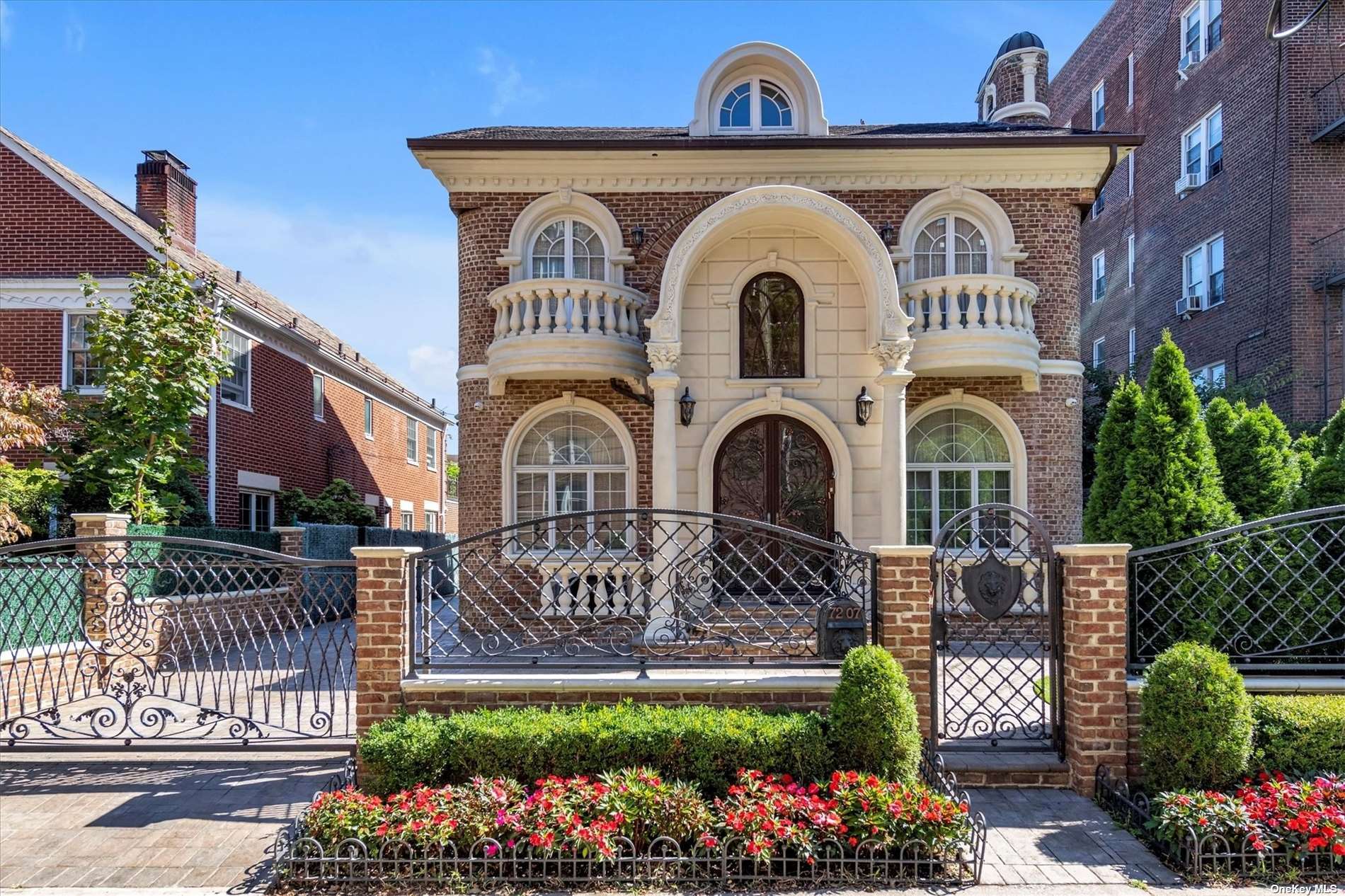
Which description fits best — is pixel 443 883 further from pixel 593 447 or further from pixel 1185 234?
pixel 1185 234

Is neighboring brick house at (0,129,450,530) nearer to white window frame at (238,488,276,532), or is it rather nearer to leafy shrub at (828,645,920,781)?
white window frame at (238,488,276,532)

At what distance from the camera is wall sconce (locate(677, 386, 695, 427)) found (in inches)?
451

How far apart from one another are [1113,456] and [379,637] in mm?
7179

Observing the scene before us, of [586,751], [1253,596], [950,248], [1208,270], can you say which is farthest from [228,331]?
[1208,270]

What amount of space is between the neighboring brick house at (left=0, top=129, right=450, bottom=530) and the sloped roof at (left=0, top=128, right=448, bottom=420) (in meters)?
0.05

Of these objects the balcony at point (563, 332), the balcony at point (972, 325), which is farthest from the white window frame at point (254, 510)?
the balcony at point (972, 325)

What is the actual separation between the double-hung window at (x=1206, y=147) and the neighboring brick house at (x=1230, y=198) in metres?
0.03

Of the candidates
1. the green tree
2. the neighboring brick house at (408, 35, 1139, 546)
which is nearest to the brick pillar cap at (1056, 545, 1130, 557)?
the neighboring brick house at (408, 35, 1139, 546)

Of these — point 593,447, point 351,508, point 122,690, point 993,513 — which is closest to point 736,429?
point 593,447

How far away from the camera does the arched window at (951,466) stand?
12.1 m

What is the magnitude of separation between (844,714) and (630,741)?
4.76 ft

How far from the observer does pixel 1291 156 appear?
15781 millimetres

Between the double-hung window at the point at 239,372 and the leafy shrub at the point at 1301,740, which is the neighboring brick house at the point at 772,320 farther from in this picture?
the double-hung window at the point at 239,372

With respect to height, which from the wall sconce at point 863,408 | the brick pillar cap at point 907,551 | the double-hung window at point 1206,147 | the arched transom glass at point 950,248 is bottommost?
the brick pillar cap at point 907,551
